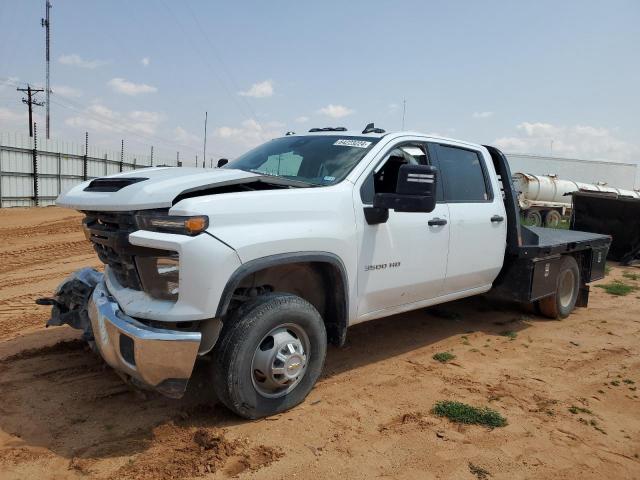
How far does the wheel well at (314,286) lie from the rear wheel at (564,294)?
3.65 meters

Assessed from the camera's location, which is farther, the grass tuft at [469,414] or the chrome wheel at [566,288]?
the chrome wheel at [566,288]

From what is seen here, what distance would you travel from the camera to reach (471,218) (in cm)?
493

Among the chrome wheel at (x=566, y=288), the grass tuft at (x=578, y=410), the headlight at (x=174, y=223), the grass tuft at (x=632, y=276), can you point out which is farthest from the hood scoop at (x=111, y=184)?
the grass tuft at (x=632, y=276)

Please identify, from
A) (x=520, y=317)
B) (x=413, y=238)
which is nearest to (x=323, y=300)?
(x=413, y=238)

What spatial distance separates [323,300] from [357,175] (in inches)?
39.0

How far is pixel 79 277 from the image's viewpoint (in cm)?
409

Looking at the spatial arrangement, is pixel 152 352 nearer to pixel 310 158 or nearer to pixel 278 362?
pixel 278 362

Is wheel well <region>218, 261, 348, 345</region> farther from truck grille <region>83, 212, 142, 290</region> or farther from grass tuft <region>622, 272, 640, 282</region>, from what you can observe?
grass tuft <region>622, 272, 640, 282</region>

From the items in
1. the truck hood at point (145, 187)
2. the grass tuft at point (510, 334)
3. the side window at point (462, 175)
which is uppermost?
the side window at point (462, 175)

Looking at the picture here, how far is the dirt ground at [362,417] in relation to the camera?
294 centimetres

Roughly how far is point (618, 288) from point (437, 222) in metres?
5.99

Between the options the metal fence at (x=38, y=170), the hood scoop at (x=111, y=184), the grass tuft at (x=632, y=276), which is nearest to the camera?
the hood scoop at (x=111, y=184)

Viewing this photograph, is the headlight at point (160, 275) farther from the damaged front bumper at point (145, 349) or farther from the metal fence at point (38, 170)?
Answer: the metal fence at point (38, 170)

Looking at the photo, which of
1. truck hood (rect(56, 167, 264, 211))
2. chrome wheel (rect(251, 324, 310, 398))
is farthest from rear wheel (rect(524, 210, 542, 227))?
truck hood (rect(56, 167, 264, 211))
